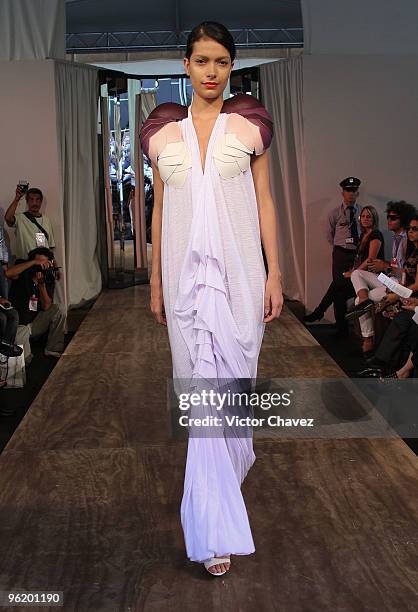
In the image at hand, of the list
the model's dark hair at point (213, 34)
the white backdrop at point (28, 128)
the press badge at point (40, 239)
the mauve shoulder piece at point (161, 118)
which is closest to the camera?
the model's dark hair at point (213, 34)

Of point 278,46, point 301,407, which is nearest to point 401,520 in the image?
point 301,407

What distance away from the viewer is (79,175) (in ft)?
25.7

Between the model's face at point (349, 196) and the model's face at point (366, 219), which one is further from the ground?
the model's face at point (349, 196)

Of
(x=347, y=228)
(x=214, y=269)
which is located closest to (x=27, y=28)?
(x=347, y=228)

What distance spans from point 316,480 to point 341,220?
13.2 feet

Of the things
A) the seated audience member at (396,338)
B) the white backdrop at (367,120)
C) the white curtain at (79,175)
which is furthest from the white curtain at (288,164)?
the seated audience member at (396,338)

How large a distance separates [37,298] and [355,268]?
2.30 metres

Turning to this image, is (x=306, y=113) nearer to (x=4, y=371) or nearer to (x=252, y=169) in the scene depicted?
(x=4, y=371)

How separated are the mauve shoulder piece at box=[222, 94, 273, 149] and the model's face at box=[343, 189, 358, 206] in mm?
4381

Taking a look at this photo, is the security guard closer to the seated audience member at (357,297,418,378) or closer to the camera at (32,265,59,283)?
the seated audience member at (357,297,418,378)

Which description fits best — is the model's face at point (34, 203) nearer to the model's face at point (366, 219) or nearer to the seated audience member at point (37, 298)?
the seated audience member at point (37, 298)

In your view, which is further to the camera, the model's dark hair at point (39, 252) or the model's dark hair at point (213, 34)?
the model's dark hair at point (39, 252)

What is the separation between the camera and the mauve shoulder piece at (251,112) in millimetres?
2225

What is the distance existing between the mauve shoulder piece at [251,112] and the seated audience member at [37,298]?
3779mm
